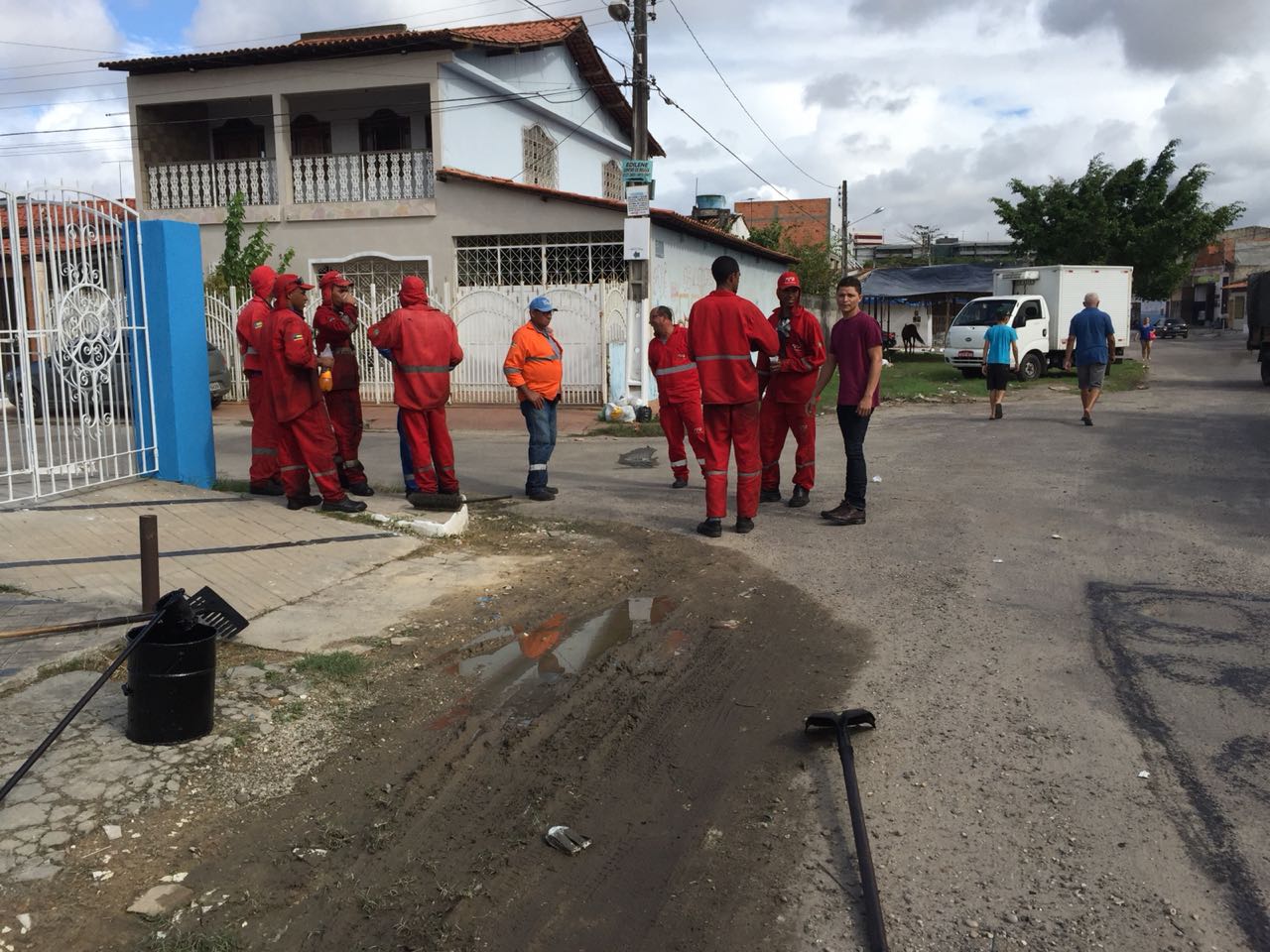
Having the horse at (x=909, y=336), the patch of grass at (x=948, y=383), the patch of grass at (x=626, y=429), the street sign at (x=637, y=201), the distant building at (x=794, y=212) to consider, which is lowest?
the patch of grass at (x=626, y=429)

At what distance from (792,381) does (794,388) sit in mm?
61

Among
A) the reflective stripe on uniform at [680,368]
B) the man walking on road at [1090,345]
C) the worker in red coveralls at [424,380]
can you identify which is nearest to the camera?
the worker in red coveralls at [424,380]

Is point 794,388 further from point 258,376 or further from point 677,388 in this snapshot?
point 258,376

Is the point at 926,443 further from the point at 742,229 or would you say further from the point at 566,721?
the point at 742,229

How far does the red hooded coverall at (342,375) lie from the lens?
27.2ft

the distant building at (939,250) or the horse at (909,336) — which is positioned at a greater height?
the distant building at (939,250)

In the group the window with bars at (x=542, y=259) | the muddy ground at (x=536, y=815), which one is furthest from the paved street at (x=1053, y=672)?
the window with bars at (x=542, y=259)

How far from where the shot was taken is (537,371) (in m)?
8.90

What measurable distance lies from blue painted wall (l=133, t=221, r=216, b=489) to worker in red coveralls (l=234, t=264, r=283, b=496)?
0.53m

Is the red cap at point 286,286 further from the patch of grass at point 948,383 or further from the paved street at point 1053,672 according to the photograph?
the patch of grass at point 948,383

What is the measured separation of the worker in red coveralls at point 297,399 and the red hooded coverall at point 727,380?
9.19 ft

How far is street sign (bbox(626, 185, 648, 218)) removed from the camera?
51.6 ft

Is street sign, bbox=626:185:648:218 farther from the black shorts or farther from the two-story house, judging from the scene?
the black shorts

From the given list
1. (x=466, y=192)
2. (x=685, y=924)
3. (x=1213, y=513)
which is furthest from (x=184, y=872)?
(x=466, y=192)
